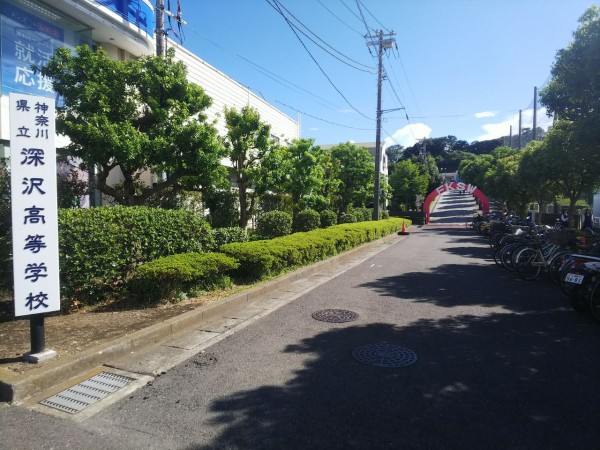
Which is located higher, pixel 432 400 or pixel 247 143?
pixel 247 143

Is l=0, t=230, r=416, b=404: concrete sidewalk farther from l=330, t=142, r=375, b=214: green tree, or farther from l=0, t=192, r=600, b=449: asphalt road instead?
l=330, t=142, r=375, b=214: green tree

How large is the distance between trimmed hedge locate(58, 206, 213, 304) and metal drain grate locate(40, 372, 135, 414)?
2.06 metres

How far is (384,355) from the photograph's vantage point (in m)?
4.47

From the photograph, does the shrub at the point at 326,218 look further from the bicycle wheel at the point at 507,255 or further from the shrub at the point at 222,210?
the bicycle wheel at the point at 507,255

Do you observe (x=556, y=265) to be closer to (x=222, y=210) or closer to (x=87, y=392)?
(x=87, y=392)

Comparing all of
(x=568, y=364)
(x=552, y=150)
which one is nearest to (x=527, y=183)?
(x=552, y=150)

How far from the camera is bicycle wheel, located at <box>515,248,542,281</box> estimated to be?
29.5 ft

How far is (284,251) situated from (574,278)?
537 centimetres

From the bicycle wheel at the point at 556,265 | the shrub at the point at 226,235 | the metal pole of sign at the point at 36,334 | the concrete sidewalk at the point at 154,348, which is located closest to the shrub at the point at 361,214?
the shrub at the point at 226,235

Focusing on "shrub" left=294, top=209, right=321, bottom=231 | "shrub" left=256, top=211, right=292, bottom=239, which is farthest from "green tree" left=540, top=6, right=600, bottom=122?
"shrub" left=294, top=209, right=321, bottom=231

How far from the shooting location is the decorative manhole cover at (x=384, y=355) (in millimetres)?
4230

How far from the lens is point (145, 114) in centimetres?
862

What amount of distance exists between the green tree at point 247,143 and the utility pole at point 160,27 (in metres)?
3.06

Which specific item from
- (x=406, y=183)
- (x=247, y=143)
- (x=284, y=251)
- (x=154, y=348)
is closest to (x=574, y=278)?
(x=284, y=251)
